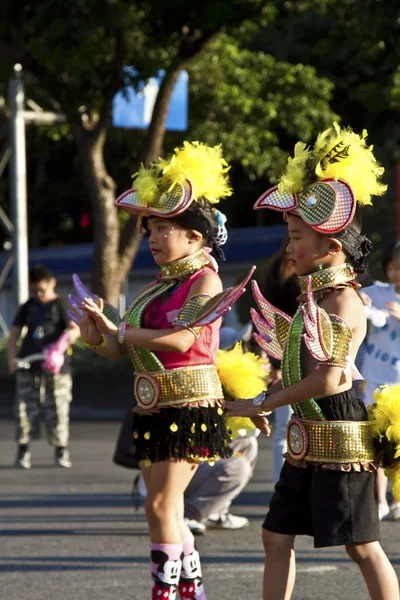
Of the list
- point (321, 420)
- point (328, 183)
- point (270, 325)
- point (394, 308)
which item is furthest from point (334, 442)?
point (394, 308)

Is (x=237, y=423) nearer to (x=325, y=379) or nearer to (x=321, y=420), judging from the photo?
(x=321, y=420)

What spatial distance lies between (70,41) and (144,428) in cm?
1145

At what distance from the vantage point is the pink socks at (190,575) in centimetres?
482

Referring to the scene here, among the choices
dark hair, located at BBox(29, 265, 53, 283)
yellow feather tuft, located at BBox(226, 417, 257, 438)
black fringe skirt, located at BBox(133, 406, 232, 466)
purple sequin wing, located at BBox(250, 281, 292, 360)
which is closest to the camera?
purple sequin wing, located at BBox(250, 281, 292, 360)

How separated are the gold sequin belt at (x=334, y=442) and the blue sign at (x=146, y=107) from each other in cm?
1383

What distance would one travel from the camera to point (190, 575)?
4.83m

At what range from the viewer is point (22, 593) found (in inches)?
228

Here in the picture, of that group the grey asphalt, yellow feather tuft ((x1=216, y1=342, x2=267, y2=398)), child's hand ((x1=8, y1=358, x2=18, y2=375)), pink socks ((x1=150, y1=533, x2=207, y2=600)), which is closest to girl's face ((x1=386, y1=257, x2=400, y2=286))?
the grey asphalt

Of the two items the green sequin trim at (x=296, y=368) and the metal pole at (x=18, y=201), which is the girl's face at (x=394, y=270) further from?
the metal pole at (x=18, y=201)

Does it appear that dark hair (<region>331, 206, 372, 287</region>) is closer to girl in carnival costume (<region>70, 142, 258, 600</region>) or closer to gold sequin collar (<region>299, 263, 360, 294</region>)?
gold sequin collar (<region>299, 263, 360, 294</region>)

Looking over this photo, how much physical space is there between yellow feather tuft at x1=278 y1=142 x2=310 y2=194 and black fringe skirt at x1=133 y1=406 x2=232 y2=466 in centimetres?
106

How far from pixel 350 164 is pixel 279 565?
1471mm

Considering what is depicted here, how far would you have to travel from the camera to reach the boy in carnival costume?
408 cm

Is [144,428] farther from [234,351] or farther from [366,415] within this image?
[366,415]
